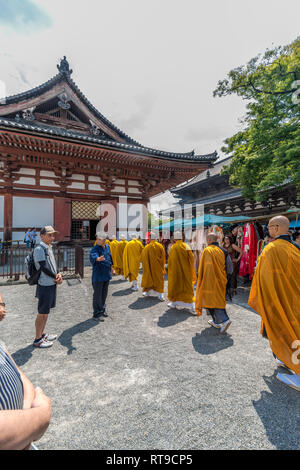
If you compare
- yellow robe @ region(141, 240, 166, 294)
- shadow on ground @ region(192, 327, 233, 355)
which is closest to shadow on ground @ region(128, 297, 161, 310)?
yellow robe @ region(141, 240, 166, 294)

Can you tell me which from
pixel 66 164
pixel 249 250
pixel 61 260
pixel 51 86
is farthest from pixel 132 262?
pixel 51 86

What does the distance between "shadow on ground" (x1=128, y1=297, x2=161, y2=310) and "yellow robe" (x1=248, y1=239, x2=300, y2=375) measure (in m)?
3.00

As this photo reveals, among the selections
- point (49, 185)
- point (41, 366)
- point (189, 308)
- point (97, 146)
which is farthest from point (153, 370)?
point (49, 185)

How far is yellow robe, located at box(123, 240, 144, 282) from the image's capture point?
21.6ft

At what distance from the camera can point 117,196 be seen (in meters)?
11.4

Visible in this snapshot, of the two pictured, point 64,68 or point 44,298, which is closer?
point 44,298

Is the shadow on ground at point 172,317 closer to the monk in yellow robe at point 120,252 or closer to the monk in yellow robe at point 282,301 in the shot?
the monk in yellow robe at point 282,301

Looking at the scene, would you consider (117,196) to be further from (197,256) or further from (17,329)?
(17,329)

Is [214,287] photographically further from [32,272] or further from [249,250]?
[249,250]

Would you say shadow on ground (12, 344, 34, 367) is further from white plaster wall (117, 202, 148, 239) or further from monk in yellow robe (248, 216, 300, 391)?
white plaster wall (117, 202, 148, 239)

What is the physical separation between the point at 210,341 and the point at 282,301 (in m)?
1.37

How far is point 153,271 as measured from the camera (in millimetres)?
5660

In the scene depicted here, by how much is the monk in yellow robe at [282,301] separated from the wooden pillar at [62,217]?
9065mm
